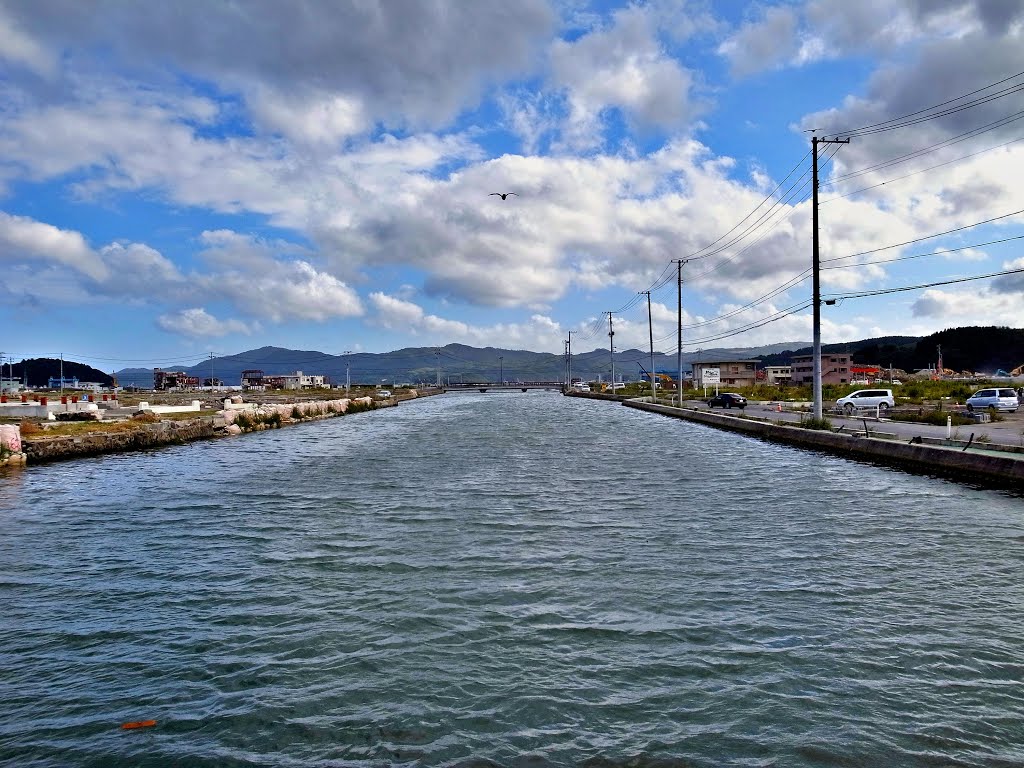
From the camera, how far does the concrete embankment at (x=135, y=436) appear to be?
101ft

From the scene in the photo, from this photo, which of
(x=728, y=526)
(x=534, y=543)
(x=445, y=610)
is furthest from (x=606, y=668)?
(x=728, y=526)

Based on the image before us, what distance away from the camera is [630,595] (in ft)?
34.0

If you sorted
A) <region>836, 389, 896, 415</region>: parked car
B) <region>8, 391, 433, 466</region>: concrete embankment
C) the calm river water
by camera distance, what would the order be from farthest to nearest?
<region>836, 389, 896, 415</region>: parked car
<region>8, 391, 433, 466</region>: concrete embankment
the calm river water

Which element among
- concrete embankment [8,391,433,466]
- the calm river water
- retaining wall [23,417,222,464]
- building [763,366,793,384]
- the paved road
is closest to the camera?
the calm river water

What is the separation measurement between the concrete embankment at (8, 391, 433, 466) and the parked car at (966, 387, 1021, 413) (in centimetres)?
4835

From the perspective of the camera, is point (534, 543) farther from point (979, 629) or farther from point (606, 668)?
point (979, 629)

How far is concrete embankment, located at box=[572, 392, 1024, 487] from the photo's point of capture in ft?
69.5

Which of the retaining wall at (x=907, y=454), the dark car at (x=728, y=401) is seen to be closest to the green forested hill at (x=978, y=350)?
the dark car at (x=728, y=401)

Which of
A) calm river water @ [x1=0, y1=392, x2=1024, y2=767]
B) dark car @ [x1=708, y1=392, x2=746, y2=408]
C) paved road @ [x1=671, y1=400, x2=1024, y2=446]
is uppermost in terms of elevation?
dark car @ [x1=708, y1=392, x2=746, y2=408]

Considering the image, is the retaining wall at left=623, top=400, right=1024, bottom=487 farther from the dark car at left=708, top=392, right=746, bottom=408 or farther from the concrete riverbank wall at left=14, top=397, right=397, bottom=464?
the concrete riverbank wall at left=14, top=397, right=397, bottom=464

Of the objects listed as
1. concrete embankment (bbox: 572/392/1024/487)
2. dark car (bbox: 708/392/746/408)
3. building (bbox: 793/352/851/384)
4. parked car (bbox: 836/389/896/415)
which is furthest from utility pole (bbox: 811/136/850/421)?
building (bbox: 793/352/851/384)

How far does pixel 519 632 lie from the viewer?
889 cm

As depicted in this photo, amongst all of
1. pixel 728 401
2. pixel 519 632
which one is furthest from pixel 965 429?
pixel 728 401

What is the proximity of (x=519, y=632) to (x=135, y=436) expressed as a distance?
3737 centimetres
